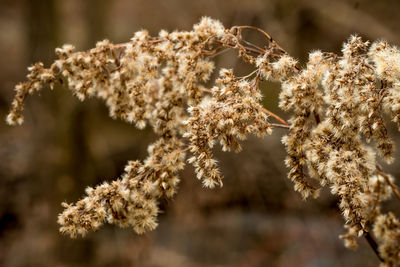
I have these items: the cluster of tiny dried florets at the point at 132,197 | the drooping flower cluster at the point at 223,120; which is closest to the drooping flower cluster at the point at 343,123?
the drooping flower cluster at the point at 223,120

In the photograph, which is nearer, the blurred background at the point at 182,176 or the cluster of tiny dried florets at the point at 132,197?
the cluster of tiny dried florets at the point at 132,197

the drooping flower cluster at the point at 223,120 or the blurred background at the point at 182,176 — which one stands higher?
the blurred background at the point at 182,176

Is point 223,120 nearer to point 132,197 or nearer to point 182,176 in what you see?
point 132,197

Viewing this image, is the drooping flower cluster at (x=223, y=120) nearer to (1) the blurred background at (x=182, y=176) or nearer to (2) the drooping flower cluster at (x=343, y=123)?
(2) the drooping flower cluster at (x=343, y=123)

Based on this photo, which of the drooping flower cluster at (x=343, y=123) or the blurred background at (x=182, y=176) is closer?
the drooping flower cluster at (x=343, y=123)

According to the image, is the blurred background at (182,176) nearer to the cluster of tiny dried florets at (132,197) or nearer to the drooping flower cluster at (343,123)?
the drooping flower cluster at (343,123)

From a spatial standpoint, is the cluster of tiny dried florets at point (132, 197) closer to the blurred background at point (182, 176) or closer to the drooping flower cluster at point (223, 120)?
the drooping flower cluster at point (223, 120)

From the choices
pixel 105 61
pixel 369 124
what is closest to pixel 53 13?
pixel 105 61

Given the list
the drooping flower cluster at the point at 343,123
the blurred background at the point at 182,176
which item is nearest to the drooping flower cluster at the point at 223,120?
the drooping flower cluster at the point at 343,123

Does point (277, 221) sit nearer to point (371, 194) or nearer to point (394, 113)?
point (371, 194)

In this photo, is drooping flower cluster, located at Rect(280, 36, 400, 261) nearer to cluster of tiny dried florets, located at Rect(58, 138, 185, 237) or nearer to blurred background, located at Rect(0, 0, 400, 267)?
cluster of tiny dried florets, located at Rect(58, 138, 185, 237)
